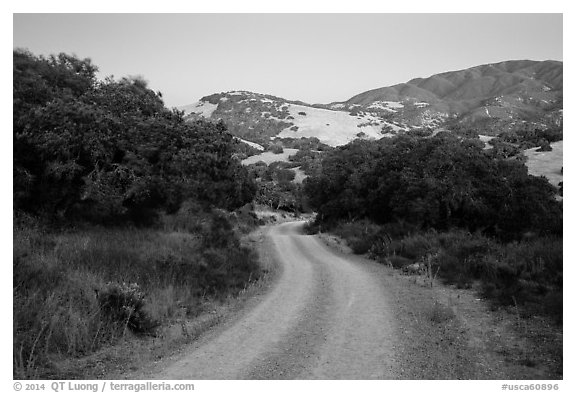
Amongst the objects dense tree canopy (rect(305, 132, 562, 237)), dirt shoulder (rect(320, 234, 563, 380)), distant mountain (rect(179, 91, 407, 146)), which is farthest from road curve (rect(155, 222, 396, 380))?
distant mountain (rect(179, 91, 407, 146))

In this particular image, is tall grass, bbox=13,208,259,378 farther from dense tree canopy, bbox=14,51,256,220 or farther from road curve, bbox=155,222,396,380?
road curve, bbox=155,222,396,380

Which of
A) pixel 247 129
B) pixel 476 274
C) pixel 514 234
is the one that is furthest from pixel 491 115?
pixel 476 274

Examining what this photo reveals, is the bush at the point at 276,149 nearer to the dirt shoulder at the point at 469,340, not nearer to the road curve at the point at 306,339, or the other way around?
the road curve at the point at 306,339

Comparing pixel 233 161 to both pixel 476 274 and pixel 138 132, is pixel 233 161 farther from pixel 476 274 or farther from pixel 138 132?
pixel 476 274

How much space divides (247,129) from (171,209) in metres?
67.4

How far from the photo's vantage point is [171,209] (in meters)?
16.1

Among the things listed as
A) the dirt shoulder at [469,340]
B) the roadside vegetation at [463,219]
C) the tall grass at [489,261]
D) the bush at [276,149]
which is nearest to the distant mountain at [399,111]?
the bush at [276,149]

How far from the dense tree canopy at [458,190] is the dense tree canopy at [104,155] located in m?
10.1

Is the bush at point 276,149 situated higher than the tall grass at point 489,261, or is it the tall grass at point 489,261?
the bush at point 276,149

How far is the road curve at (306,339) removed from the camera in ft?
19.7

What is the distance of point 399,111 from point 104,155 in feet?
427

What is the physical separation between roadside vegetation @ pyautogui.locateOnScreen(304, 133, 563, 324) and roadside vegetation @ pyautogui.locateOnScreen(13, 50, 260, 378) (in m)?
7.63

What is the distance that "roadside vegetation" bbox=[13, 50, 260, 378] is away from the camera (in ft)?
25.3

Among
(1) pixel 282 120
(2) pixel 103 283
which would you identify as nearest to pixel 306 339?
(2) pixel 103 283
